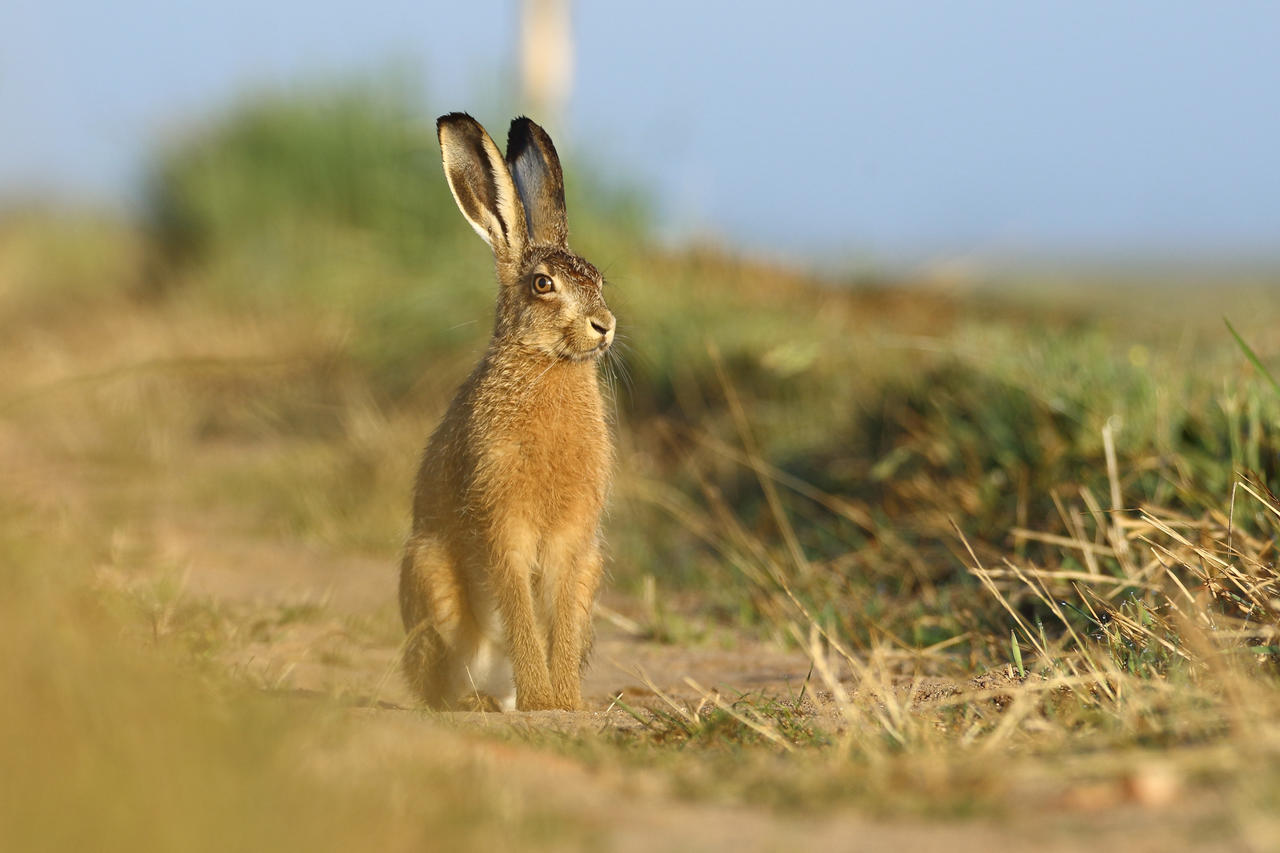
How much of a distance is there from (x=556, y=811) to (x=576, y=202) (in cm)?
879

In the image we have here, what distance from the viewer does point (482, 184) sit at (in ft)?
15.4

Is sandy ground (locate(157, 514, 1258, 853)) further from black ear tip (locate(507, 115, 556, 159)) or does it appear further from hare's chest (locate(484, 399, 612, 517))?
black ear tip (locate(507, 115, 556, 159))

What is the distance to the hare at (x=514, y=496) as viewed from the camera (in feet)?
14.1

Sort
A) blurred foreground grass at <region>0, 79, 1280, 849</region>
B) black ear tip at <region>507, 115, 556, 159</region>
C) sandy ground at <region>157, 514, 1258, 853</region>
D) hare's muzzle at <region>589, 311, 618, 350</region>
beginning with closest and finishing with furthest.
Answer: sandy ground at <region>157, 514, 1258, 853</region>
blurred foreground grass at <region>0, 79, 1280, 849</region>
hare's muzzle at <region>589, 311, 618, 350</region>
black ear tip at <region>507, 115, 556, 159</region>

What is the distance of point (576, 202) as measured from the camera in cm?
1086

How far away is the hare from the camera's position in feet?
14.1

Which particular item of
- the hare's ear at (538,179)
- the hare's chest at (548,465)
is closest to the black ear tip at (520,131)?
the hare's ear at (538,179)

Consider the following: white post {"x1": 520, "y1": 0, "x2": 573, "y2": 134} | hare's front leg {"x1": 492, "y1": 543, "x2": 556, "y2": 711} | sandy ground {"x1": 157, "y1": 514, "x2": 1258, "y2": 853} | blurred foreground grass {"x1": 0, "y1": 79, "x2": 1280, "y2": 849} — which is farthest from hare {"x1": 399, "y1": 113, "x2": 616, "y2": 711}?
white post {"x1": 520, "y1": 0, "x2": 573, "y2": 134}

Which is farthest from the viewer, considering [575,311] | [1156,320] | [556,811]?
[1156,320]

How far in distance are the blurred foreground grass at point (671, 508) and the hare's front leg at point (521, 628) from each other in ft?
1.88

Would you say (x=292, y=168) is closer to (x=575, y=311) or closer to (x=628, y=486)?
(x=628, y=486)

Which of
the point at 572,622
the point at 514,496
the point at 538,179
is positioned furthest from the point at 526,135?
the point at 572,622

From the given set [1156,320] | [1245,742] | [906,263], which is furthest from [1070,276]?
[1245,742]

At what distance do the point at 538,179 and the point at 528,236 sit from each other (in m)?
0.20
